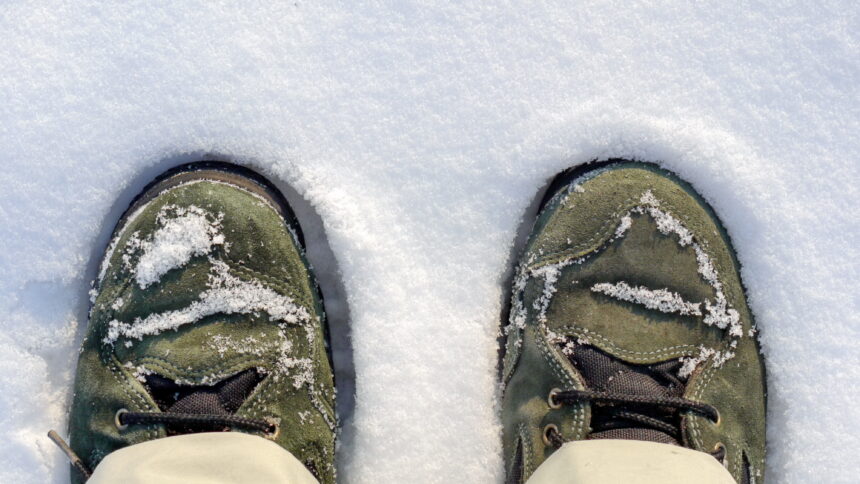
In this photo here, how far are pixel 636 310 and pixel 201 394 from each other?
0.82 m

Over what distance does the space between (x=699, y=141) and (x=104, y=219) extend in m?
1.17

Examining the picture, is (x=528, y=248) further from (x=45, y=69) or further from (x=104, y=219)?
(x=45, y=69)

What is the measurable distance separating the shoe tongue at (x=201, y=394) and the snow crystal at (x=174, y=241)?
0.63ft

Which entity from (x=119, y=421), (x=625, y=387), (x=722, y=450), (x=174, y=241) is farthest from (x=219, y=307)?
(x=722, y=450)

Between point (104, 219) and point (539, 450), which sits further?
point (104, 219)

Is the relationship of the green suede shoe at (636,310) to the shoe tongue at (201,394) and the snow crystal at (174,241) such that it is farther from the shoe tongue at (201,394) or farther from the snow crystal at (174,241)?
the snow crystal at (174,241)

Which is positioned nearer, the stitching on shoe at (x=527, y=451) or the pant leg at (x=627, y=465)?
the pant leg at (x=627, y=465)

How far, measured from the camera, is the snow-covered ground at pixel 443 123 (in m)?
1.27

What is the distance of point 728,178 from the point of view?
127cm

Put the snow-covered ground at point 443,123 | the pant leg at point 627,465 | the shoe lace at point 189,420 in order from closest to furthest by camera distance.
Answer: the pant leg at point 627,465
the shoe lace at point 189,420
the snow-covered ground at point 443,123

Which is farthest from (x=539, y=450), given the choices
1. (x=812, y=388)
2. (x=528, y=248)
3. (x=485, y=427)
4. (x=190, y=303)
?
(x=190, y=303)

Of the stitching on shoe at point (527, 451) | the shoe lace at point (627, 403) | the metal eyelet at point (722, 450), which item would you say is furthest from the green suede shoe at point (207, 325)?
the metal eyelet at point (722, 450)

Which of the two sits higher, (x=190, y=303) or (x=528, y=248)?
(x=528, y=248)

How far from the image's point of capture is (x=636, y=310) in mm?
1262
